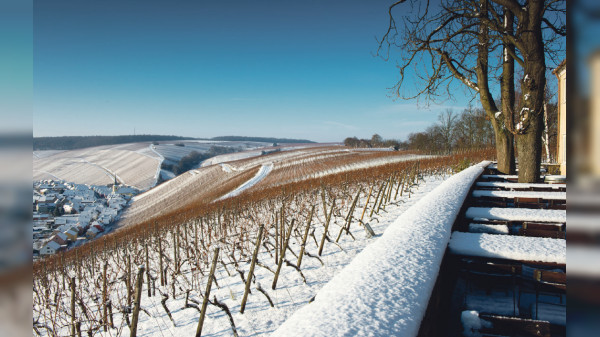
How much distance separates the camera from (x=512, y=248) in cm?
261

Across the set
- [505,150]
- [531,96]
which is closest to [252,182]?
[505,150]

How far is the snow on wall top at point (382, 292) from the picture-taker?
168 centimetres

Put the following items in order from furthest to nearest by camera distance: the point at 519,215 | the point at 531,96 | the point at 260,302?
the point at 531,96 < the point at 260,302 < the point at 519,215

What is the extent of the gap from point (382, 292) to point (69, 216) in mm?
37402

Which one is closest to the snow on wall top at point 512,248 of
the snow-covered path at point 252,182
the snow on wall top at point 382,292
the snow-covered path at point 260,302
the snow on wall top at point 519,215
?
the snow on wall top at point 382,292

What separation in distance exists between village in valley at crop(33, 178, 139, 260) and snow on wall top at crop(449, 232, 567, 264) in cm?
1957

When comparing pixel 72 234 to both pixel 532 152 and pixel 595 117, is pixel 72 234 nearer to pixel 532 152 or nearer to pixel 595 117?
pixel 532 152

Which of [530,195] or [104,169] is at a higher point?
[530,195]

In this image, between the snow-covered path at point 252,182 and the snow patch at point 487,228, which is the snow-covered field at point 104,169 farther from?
the snow patch at point 487,228

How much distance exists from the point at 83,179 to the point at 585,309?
3419 inches

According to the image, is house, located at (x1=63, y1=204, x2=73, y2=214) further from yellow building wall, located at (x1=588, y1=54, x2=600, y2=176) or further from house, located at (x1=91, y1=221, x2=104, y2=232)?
yellow building wall, located at (x1=588, y1=54, x2=600, y2=176)

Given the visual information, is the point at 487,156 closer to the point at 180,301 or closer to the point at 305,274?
the point at 305,274

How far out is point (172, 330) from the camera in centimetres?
549

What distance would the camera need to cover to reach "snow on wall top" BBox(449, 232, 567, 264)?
2.45 metres
